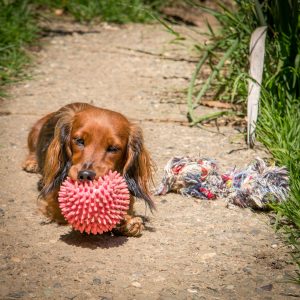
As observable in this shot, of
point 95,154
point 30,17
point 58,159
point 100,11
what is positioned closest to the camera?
point 95,154

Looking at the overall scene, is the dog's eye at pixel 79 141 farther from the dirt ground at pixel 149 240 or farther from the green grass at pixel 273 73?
the green grass at pixel 273 73

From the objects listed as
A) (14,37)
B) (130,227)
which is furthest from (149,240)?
(14,37)

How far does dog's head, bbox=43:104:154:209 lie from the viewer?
11.4 feet

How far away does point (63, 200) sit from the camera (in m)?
3.28

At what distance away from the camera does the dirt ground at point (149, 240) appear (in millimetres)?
3049

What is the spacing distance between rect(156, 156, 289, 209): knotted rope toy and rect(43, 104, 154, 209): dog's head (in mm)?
360

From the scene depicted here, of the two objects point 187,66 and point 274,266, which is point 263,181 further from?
point 187,66

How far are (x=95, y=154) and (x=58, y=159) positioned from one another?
0.42 metres

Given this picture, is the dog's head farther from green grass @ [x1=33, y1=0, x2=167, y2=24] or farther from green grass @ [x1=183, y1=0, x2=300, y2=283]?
green grass @ [x1=33, y1=0, x2=167, y2=24]

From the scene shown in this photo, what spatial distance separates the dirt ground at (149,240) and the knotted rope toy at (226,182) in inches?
3.0

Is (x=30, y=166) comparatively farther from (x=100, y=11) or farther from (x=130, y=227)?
(x=100, y=11)

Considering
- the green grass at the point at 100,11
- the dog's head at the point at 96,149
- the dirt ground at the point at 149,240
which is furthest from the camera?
the green grass at the point at 100,11

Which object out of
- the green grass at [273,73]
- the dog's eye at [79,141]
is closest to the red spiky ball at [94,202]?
the dog's eye at [79,141]

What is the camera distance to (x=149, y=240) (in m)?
3.59
